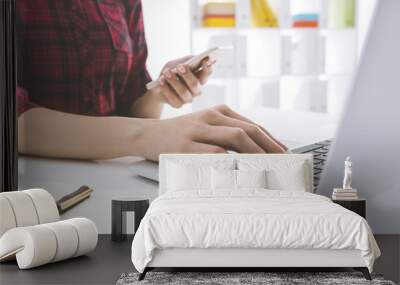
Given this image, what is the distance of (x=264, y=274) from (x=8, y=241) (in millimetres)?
1994

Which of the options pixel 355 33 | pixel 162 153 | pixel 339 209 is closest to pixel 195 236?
pixel 339 209

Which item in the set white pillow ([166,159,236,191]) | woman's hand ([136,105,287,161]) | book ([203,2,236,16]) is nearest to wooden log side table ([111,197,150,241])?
white pillow ([166,159,236,191])

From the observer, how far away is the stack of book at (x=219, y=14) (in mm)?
7445

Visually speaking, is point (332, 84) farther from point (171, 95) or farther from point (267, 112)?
point (171, 95)

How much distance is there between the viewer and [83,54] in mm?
7465

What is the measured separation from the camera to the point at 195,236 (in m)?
5.01

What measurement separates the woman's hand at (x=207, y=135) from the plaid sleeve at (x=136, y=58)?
1.11ft

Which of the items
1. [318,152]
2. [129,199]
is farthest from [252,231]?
[318,152]

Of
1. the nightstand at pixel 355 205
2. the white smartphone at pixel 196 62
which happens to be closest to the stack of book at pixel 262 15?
the white smartphone at pixel 196 62

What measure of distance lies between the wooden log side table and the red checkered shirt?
1.09 metres

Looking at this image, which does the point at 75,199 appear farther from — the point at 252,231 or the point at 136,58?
the point at 252,231

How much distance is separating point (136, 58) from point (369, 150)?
262 cm

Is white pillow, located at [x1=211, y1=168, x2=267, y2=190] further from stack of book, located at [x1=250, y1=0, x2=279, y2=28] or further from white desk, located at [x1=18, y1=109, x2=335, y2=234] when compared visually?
stack of book, located at [x1=250, y1=0, x2=279, y2=28]

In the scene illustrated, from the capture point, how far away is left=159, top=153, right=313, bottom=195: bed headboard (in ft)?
23.2
